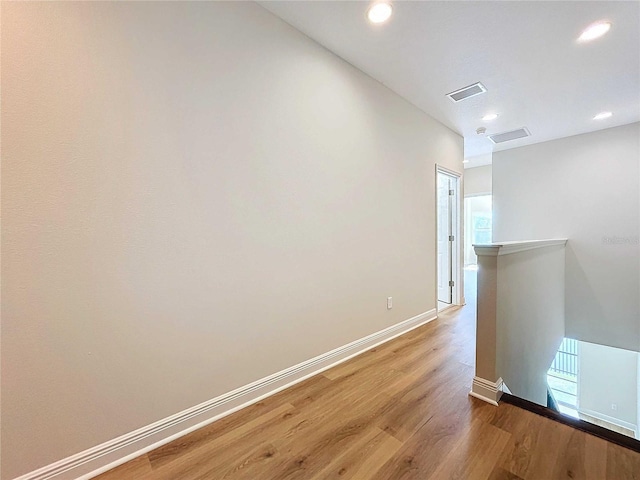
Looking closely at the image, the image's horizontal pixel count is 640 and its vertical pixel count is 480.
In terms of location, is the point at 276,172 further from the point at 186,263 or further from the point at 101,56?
the point at 101,56

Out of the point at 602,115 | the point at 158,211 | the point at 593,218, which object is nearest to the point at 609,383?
the point at 593,218

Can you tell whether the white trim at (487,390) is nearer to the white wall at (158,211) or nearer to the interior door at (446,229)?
the white wall at (158,211)

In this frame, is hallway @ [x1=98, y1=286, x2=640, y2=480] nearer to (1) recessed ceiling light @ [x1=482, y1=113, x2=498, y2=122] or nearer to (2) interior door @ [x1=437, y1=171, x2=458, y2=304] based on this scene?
(2) interior door @ [x1=437, y1=171, x2=458, y2=304]

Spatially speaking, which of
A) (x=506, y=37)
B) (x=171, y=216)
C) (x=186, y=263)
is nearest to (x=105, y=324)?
(x=186, y=263)

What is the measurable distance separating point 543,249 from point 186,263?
3.77m

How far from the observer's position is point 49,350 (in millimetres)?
1205

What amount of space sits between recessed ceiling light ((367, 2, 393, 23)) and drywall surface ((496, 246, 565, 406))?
1876mm

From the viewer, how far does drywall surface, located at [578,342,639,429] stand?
4.79m

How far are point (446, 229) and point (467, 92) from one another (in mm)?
1985

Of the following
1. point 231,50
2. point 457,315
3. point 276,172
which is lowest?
point 457,315

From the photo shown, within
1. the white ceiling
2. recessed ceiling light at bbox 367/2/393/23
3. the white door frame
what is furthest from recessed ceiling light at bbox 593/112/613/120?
recessed ceiling light at bbox 367/2/393/23

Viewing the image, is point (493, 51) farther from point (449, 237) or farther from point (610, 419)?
point (610, 419)

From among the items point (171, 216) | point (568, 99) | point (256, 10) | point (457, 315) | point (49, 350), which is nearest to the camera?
point (49, 350)

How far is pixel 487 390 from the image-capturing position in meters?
1.88
